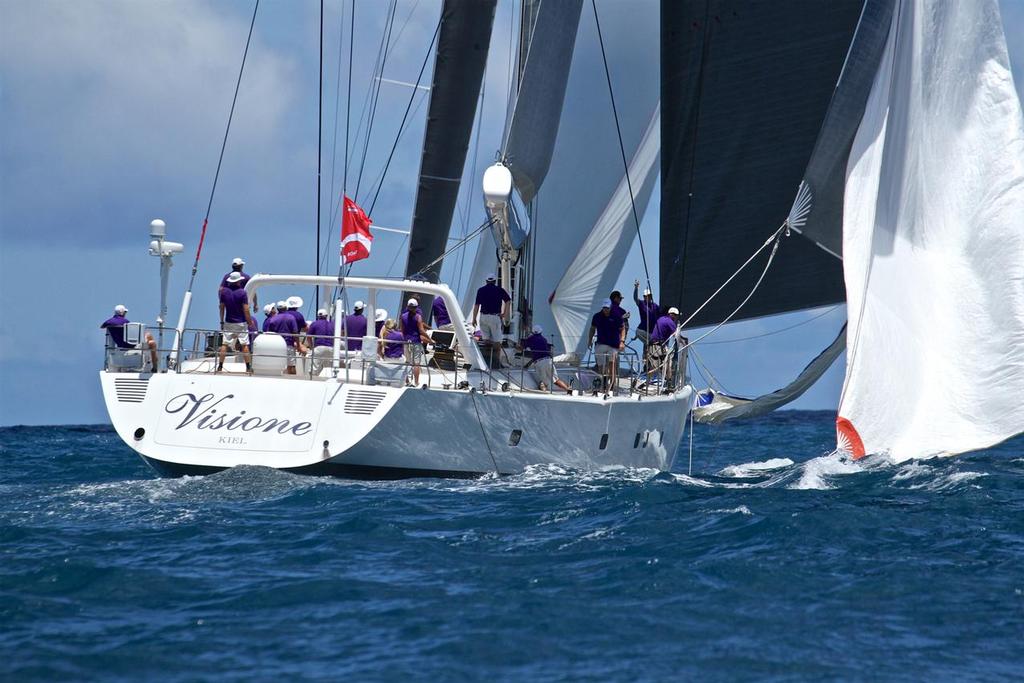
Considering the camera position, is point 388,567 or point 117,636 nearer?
point 117,636

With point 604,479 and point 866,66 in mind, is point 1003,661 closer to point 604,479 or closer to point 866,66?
point 604,479

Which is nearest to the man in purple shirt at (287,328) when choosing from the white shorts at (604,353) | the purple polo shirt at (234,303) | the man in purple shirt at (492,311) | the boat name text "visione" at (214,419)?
the purple polo shirt at (234,303)

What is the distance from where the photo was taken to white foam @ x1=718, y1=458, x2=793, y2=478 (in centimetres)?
1838

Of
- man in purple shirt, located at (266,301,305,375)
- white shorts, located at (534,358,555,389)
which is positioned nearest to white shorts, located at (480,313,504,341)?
white shorts, located at (534,358,555,389)

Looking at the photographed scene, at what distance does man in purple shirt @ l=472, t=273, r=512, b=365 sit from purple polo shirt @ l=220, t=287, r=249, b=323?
2873 mm

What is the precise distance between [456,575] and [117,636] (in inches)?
100

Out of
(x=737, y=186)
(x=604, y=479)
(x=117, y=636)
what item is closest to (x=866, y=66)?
(x=737, y=186)

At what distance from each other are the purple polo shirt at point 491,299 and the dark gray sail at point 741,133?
434cm

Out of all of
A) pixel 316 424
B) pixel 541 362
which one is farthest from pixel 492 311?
pixel 316 424

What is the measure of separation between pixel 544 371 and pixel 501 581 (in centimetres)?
641

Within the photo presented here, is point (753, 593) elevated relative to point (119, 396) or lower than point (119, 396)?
lower

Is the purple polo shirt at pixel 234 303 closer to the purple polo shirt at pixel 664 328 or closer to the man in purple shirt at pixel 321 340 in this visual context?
the man in purple shirt at pixel 321 340

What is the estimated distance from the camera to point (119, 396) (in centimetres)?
1377

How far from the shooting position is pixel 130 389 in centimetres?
1380
